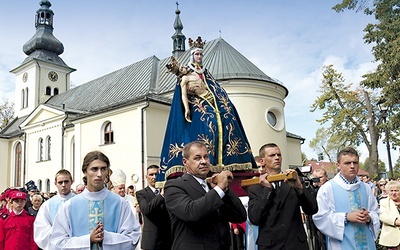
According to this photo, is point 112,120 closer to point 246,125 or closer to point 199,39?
point 246,125

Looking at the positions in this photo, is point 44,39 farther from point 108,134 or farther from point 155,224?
point 155,224

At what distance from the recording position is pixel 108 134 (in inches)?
1039

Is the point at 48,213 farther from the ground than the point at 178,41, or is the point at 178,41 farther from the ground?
the point at 178,41

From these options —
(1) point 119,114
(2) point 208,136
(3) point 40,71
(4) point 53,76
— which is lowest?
(2) point 208,136

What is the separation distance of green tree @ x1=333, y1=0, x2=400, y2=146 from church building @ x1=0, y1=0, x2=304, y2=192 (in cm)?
785

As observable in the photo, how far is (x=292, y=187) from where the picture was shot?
409cm

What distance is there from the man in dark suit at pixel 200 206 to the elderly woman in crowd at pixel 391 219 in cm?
391

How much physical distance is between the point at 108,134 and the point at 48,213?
21.7 meters

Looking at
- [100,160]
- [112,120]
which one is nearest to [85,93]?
[112,120]

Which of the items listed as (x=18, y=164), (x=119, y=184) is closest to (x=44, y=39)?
(x=18, y=164)

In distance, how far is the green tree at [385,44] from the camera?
17859mm

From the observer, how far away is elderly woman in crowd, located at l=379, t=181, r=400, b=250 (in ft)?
21.4

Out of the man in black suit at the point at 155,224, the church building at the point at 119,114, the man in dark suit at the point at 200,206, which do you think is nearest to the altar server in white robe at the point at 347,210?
the man in dark suit at the point at 200,206

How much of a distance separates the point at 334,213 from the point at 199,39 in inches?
138
